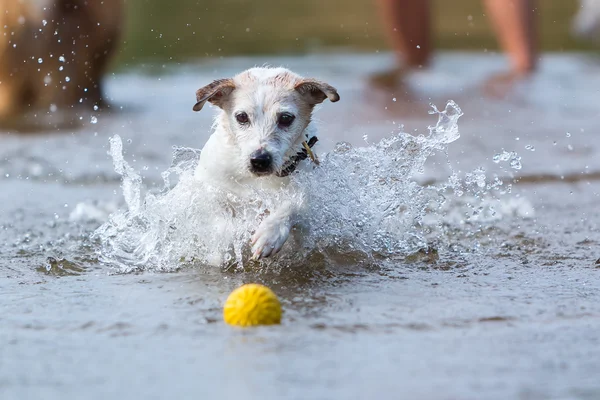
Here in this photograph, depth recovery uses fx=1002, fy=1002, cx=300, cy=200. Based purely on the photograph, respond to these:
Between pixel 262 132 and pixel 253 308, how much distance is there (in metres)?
1.23

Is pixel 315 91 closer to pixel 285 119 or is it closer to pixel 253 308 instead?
pixel 285 119

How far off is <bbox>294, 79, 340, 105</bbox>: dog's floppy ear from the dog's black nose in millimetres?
514

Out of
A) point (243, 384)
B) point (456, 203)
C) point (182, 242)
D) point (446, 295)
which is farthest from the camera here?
point (456, 203)

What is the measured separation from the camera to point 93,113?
10.1m

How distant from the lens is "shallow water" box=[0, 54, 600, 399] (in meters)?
3.26

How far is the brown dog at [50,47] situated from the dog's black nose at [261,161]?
594 cm

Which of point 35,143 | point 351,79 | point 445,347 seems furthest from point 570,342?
point 351,79

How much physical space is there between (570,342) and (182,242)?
82.3 inches

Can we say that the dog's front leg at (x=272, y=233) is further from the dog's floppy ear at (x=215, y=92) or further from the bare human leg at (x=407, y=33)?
the bare human leg at (x=407, y=33)

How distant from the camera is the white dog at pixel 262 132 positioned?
15.4ft

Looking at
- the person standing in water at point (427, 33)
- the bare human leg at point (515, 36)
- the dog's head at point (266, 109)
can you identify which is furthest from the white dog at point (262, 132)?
the person standing in water at point (427, 33)

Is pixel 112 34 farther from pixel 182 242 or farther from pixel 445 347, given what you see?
pixel 445 347

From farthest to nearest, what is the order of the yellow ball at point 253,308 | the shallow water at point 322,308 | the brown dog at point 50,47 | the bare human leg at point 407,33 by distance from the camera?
the bare human leg at point 407,33 → the brown dog at point 50,47 → the yellow ball at point 253,308 → the shallow water at point 322,308

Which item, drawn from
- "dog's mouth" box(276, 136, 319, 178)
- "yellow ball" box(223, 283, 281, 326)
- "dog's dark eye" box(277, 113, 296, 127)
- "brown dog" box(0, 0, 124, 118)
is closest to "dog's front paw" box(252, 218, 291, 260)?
"dog's mouth" box(276, 136, 319, 178)
